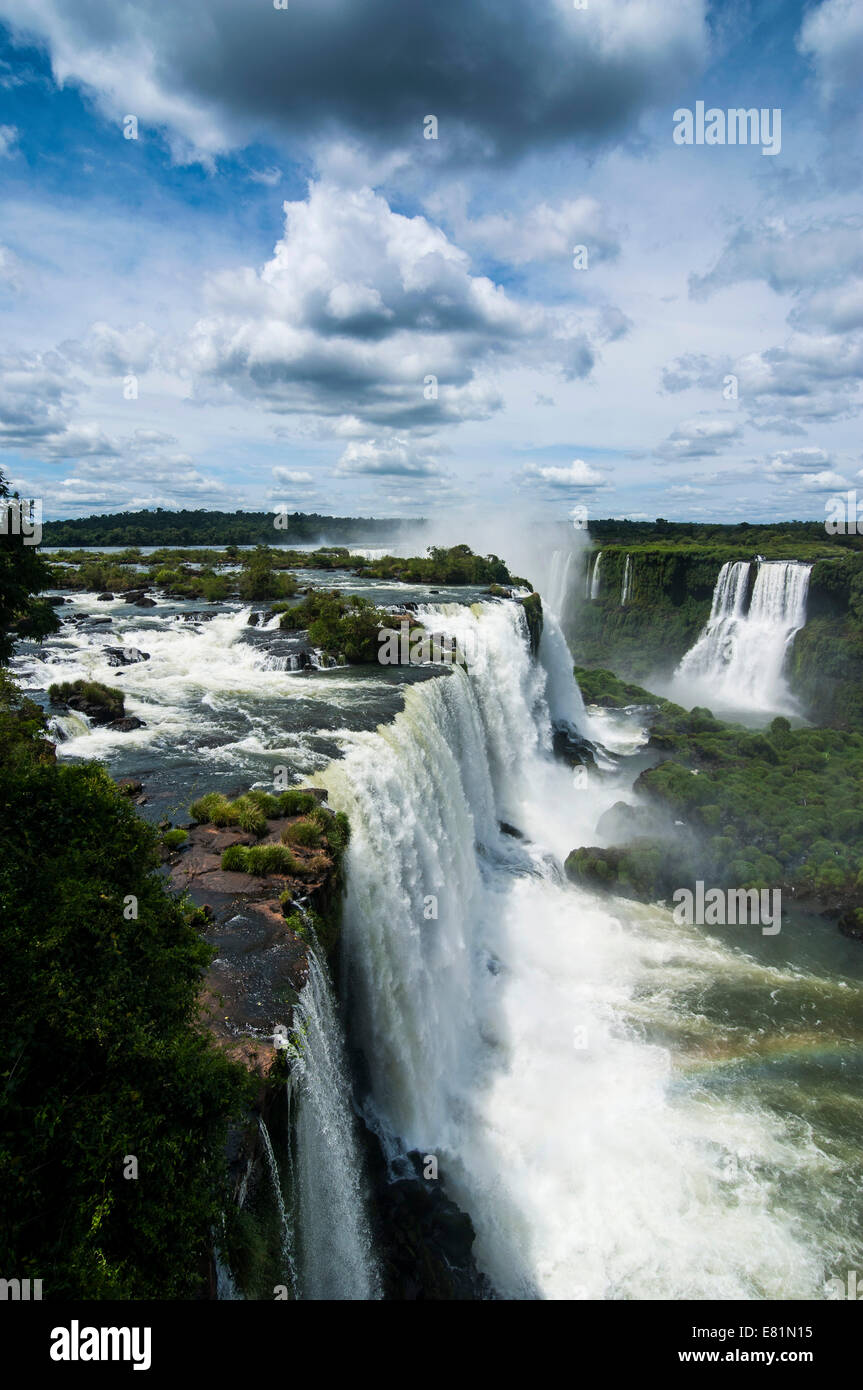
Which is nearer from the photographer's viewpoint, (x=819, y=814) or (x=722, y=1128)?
(x=722, y=1128)

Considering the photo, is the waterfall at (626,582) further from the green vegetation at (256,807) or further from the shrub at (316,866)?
the shrub at (316,866)

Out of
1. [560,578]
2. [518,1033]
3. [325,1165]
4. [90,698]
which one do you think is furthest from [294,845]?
[560,578]

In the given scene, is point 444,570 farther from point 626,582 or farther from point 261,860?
point 261,860

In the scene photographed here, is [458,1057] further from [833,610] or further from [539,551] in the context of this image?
[539,551]

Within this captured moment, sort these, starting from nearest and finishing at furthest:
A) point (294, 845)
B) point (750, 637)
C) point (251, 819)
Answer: point (294, 845) → point (251, 819) → point (750, 637)

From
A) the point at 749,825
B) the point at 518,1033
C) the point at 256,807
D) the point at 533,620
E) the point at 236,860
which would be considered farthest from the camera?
the point at 533,620

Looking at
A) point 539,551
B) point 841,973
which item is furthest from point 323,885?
point 539,551
